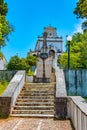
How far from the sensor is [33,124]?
11.9m

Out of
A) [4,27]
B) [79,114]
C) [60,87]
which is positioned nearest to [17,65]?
[4,27]

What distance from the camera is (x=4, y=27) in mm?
22484

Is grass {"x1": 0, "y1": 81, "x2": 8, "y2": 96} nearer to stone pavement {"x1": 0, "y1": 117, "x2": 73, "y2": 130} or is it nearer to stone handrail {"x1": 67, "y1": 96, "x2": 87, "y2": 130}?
stone pavement {"x1": 0, "y1": 117, "x2": 73, "y2": 130}

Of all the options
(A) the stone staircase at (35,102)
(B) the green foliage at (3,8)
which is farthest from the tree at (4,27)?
(A) the stone staircase at (35,102)

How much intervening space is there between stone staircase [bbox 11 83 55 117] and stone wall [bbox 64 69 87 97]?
13.7 feet

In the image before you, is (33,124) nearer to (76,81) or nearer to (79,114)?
(79,114)

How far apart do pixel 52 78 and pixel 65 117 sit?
9.94m

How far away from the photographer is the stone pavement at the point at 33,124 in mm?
11020

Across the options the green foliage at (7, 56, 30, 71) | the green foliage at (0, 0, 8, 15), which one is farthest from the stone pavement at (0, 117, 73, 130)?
the green foliage at (7, 56, 30, 71)

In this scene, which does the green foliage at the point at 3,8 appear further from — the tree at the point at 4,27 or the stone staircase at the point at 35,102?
the stone staircase at the point at 35,102

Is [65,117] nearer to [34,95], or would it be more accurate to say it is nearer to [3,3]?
[34,95]

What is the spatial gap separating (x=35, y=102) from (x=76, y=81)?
292 inches

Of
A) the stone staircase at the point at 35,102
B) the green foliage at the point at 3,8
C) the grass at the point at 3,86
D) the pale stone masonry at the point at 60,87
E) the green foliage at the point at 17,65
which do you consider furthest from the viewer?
the green foliage at the point at 17,65

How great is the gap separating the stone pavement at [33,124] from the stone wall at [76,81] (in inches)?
358
